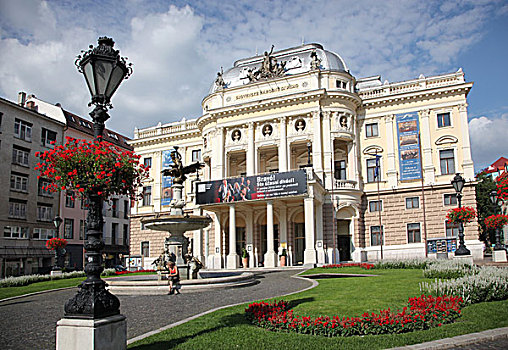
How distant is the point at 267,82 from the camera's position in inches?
1652

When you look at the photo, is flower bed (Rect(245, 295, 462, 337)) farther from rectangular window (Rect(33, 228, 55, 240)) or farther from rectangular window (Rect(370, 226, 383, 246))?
rectangular window (Rect(33, 228, 55, 240))

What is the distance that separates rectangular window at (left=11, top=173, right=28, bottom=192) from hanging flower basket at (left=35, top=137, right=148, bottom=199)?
4438cm

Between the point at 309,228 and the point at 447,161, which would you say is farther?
the point at 447,161

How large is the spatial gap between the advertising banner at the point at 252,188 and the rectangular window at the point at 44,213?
22.0 metres

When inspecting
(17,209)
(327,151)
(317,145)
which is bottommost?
(17,209)

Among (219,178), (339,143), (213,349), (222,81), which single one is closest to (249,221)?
(219,178)

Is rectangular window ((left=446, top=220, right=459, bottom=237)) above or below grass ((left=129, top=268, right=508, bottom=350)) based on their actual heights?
above

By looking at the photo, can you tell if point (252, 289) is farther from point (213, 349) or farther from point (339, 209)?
point (339, 209)

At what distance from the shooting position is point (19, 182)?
153 feet

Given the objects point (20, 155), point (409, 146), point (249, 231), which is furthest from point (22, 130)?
point (409, 146)

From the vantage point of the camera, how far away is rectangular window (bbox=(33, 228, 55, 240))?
47.5 m

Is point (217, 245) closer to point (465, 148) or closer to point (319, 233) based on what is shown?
point (319, 233)

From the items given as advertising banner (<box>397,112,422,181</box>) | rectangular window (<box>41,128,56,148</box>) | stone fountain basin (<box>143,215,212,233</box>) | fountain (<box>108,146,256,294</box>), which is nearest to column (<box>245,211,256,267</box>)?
advertising banner (<box>397,112,422,181</box>)

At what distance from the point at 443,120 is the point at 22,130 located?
147 ft
